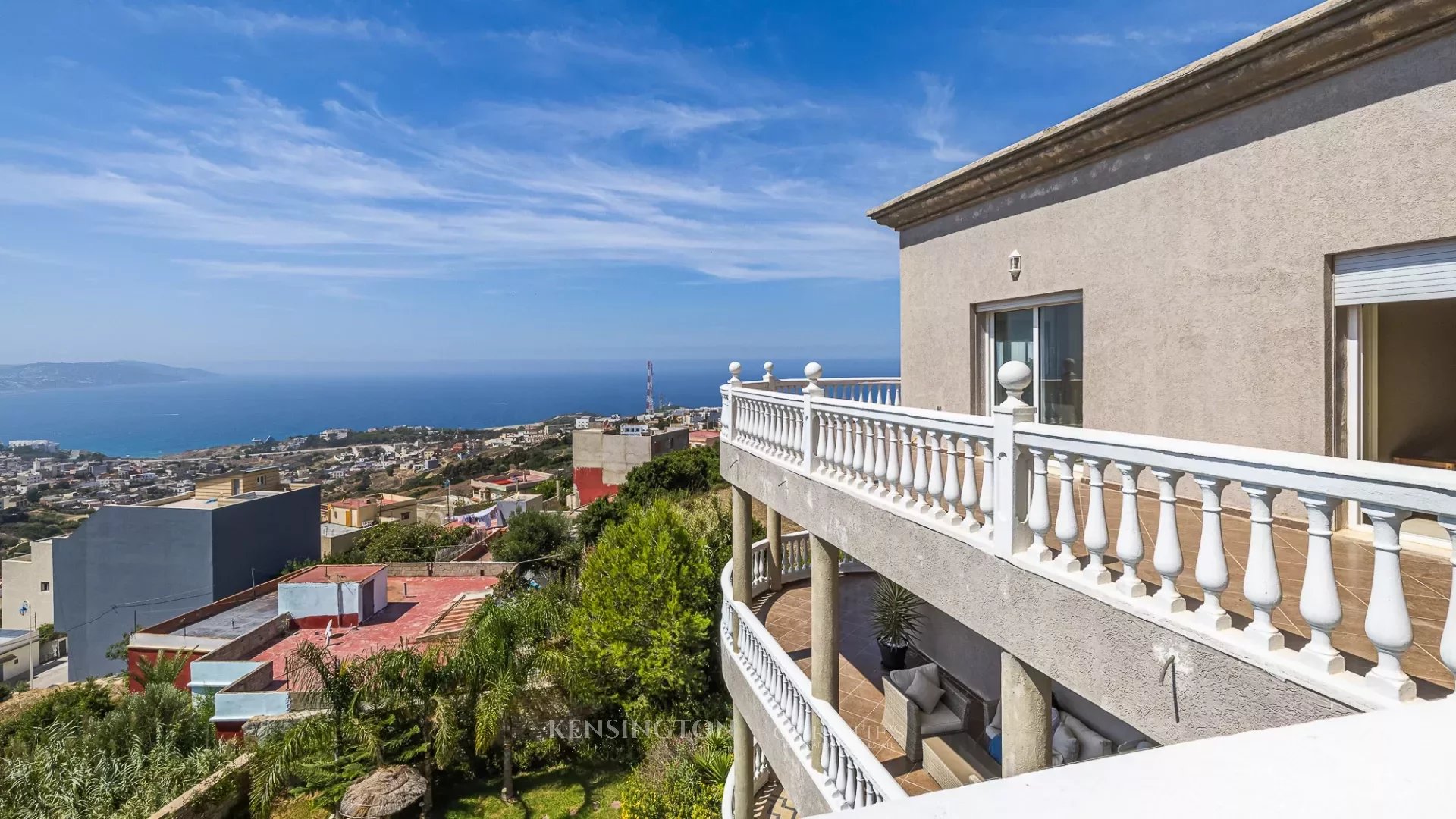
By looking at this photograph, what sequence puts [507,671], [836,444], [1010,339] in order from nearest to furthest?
[836,444]
[1010,339]
[507,671]

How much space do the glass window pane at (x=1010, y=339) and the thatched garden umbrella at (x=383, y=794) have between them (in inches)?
507

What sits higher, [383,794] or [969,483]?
[969,483]

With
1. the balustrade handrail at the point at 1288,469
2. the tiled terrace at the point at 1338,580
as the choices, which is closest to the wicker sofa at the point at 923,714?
the tiled terrace at the point at 1338,580

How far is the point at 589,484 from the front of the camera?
54.3 m

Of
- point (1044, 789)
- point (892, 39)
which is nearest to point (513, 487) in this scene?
point (892, 39)

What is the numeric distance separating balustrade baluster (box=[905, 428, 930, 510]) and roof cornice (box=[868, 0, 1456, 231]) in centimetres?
409

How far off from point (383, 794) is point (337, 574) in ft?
53.5

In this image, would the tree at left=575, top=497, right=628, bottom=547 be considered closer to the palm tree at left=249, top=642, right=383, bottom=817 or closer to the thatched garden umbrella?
the palm tree at left=249, top=642, right=383, bottom=817

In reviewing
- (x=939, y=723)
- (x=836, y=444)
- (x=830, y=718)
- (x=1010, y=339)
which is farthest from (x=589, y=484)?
(x=836, y=444)

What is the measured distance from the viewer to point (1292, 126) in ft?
17.2

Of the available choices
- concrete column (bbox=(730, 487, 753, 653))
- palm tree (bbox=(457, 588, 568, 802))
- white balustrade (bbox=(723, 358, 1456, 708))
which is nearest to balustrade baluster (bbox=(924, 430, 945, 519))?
white balustrade (bbox=(723, 358, 1456, 708))

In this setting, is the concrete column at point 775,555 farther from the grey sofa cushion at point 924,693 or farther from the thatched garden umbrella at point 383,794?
the thatched garden umbrella at point 383,794

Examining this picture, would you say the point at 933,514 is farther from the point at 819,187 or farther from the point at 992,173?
the point at 819,187

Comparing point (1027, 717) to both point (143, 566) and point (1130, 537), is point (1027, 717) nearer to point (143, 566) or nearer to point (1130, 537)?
point (1130, 537)
